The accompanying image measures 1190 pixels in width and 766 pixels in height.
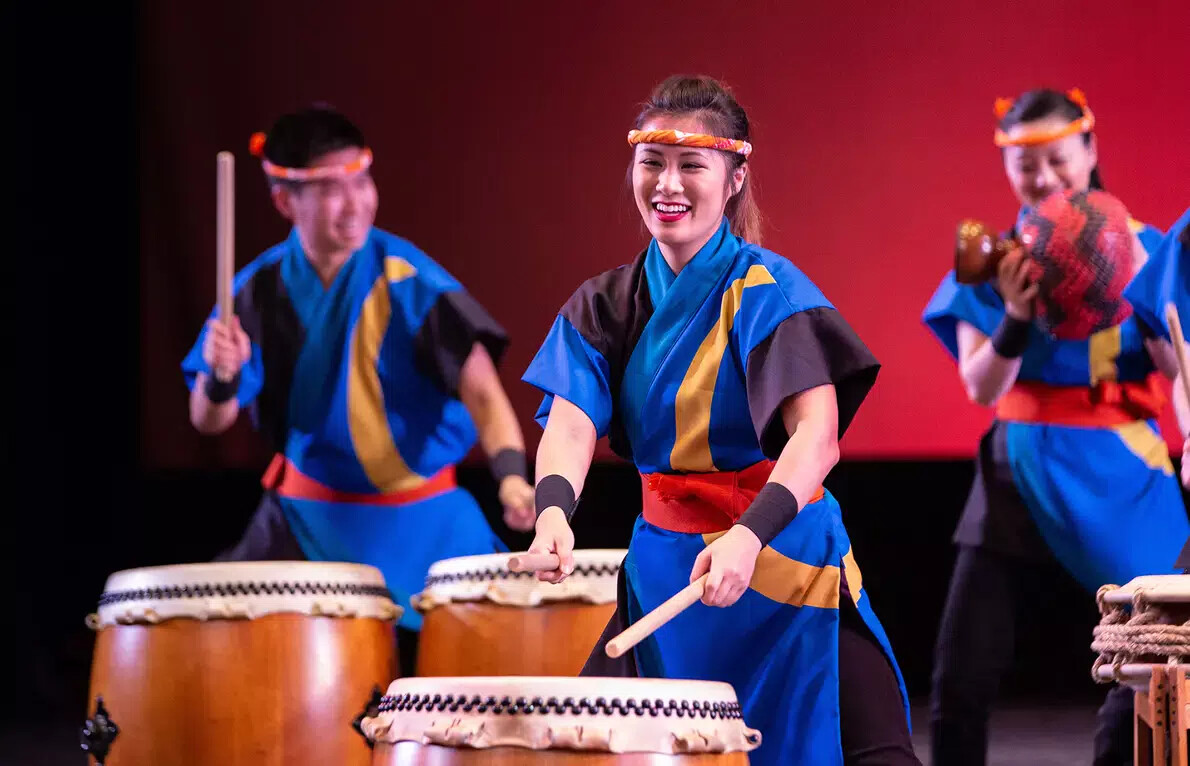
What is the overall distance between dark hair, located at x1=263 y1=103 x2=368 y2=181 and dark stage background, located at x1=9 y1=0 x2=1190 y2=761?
12 cm

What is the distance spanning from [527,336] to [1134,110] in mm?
1431

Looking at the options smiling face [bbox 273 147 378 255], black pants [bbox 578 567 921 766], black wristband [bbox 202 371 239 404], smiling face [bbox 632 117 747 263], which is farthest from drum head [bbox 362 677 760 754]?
smiling face [bbox 273 147 378 255]

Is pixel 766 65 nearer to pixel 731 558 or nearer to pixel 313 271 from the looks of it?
pixel 313 271

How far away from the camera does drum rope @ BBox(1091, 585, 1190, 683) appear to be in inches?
81.0

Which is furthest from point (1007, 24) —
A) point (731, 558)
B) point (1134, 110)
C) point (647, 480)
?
point (731, 558)

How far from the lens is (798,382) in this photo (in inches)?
69.6

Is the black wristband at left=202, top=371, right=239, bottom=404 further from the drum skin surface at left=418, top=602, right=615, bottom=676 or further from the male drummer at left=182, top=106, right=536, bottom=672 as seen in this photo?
the drum skin surface at left=418, top=602, right=615, bottom=676

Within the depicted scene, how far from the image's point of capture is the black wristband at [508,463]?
3.29m

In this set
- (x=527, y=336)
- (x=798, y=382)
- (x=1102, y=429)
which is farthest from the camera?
(x=527, y=336)

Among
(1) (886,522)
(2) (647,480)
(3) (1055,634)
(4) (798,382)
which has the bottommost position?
(3) (1055,634)

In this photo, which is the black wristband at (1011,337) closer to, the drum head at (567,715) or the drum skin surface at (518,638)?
the drum skin surface at (518,638)

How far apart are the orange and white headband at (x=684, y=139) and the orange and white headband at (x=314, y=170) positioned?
1.86 metres

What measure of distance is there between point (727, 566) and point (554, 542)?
0.19m

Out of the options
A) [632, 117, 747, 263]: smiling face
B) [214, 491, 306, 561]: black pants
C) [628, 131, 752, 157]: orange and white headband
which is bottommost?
[214, 491, 306, 561]: black pants
